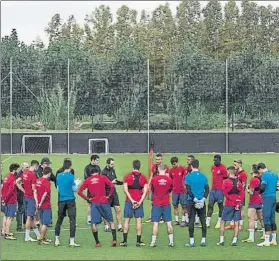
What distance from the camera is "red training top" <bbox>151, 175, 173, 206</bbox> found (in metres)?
16.4

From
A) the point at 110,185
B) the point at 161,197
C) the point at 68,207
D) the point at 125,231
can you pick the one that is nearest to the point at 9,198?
the point at 68,207

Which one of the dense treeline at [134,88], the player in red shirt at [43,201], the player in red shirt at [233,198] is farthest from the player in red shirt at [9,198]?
the dense treeline at [134,88]

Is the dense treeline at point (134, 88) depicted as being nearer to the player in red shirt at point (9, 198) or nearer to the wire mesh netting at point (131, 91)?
the wire mesh netting at point (131, 91)

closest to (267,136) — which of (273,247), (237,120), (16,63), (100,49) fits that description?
(237,120)

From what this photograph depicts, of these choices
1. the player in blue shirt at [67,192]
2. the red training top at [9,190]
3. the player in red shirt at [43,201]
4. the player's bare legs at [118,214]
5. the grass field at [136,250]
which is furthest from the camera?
the player's bare legs at [118,214]

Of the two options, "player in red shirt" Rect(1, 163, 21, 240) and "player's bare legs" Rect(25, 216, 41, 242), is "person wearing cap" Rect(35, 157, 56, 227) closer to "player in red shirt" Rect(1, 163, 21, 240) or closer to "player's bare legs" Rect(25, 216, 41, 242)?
"player in red shirt" Rect(1, 163, 21, 240)

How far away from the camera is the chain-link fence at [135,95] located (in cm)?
4781

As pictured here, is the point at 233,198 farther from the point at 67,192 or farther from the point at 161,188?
the point at 67,192

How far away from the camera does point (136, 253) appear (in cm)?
1608

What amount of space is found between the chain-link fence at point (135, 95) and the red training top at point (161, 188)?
30.5 metres

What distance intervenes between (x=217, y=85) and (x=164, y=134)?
612cm

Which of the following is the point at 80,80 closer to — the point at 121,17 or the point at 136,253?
the point at 121,17

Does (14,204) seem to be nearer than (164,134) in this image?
Yes

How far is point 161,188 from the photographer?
16469 millimetres
